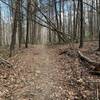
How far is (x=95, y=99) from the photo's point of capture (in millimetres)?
6348

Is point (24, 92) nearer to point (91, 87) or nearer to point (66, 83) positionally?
point (66, 83)

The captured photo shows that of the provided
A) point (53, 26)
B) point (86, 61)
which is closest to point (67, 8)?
point (86, 61)

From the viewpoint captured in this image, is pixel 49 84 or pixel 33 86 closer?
pixel 33 86

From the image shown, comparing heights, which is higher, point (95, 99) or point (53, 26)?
point (53, 26)

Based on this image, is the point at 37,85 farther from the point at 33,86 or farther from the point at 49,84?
the point at 49,84

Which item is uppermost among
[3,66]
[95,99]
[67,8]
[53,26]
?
[67,8]

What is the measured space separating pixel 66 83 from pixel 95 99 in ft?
5.38

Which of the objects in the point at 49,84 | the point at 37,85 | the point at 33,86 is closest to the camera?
the point at 33,86

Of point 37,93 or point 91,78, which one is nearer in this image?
point 37,93

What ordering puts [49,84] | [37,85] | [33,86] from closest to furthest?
1. [33,86]
2. [37,85]
3. [49,84]

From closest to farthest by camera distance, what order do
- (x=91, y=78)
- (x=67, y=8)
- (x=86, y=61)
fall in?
(x=91, y=78), (x=86, y=61), (x=67, y=8)

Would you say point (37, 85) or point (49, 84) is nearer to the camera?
point (37, 85)

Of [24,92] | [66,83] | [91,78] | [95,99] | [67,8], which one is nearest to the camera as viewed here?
[95,99]

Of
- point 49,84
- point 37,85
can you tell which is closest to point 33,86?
point 37,85
